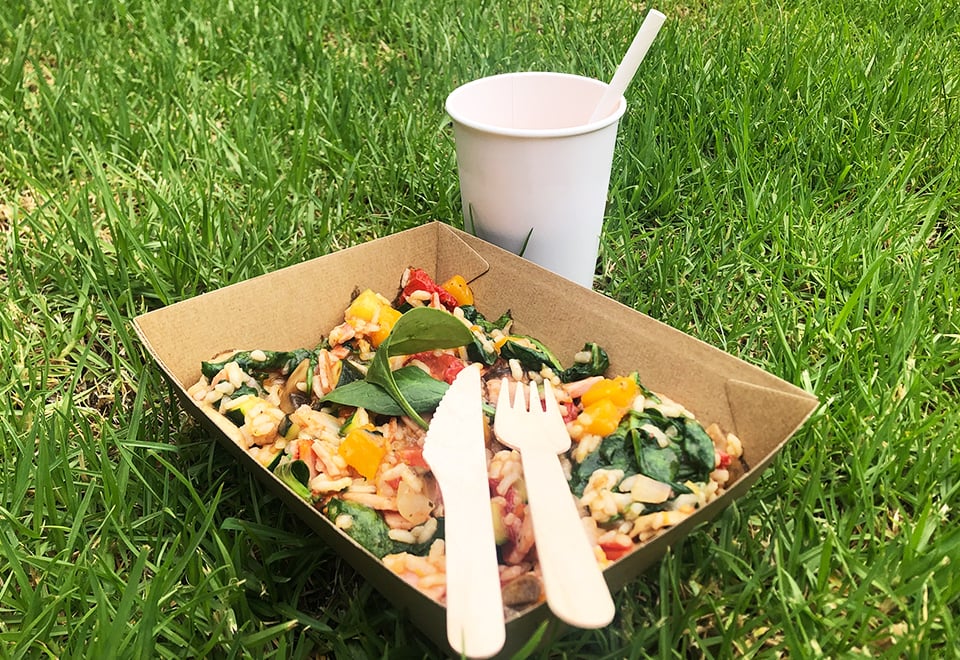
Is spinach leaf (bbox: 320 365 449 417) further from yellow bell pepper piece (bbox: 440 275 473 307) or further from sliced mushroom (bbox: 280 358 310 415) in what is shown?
yellow bell pepper piece (bbox: 440 275 473 307)

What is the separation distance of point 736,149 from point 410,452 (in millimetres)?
1237

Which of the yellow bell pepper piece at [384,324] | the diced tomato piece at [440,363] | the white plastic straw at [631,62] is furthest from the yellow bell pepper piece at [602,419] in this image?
the white plastic straw at [631,62]

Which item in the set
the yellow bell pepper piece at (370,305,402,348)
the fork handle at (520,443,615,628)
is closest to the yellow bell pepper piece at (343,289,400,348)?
the yellow bell pepper piece at (370,305,402,348)

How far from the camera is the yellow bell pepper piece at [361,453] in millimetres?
Answer: 1072

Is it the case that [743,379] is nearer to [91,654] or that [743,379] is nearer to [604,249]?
[604,249]

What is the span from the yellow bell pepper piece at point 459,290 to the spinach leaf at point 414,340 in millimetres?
238

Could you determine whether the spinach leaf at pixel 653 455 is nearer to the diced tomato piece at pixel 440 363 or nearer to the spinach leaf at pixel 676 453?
the spinach leaf at pixel 676 453

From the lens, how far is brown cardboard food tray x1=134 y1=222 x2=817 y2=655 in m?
0.91

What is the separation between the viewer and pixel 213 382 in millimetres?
1228

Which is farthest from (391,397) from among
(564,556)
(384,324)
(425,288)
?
(564,556)

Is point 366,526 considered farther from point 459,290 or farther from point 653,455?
point 459,290

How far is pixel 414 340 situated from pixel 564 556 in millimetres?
497

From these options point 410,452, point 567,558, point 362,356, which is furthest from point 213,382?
point 567,558

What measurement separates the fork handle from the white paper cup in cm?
62
